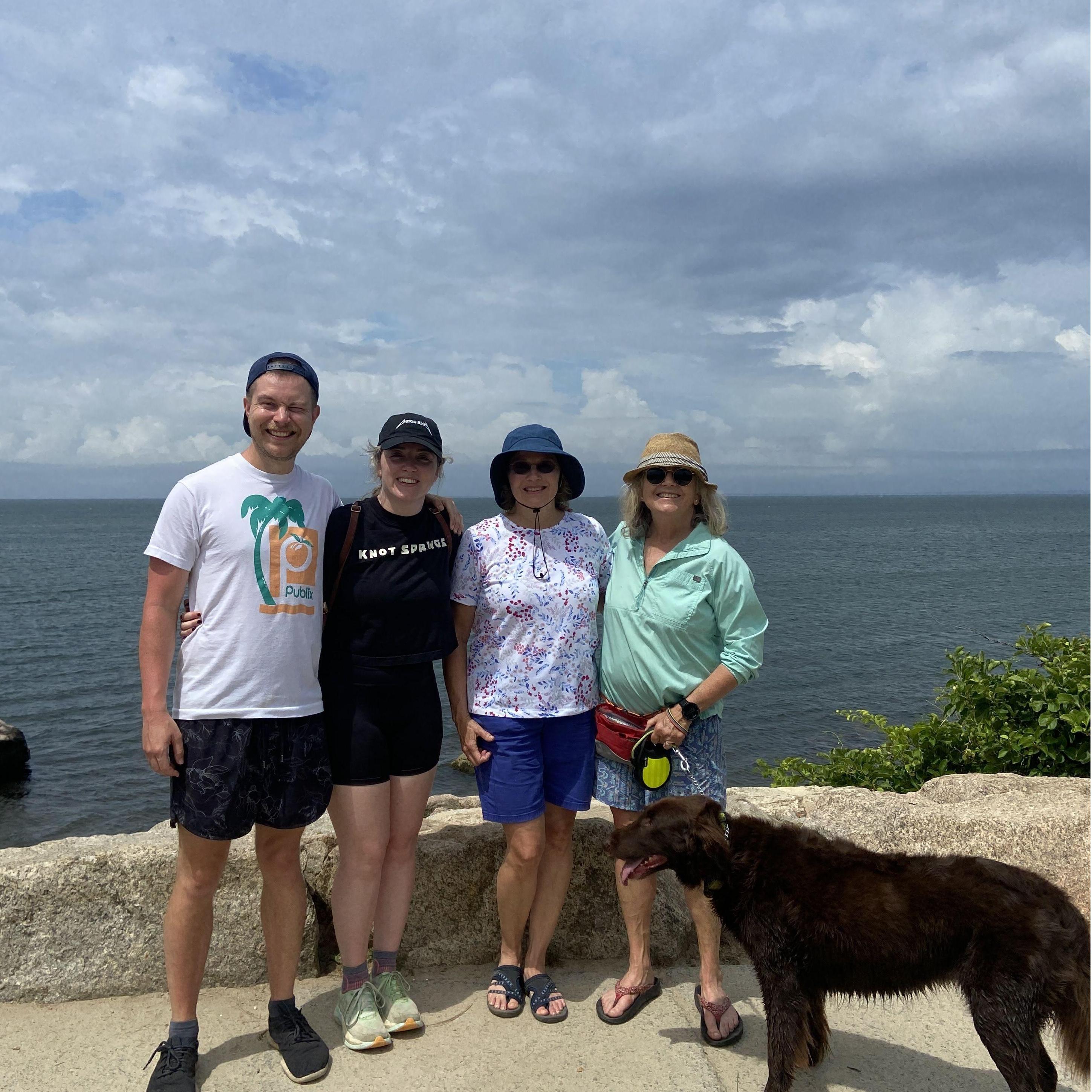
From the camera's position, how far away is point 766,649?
2806 cm

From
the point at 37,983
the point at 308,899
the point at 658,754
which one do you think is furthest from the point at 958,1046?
the point at 37,983

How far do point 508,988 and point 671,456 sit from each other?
2.65 m

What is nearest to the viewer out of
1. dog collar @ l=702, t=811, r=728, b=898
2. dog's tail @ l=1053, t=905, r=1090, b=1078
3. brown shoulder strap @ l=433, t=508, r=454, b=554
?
dog's tail @ l=1053, t=905, r=1090, b=1078

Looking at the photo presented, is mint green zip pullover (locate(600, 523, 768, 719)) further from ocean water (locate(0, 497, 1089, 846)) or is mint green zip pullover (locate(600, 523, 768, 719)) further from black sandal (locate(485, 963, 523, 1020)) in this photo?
ocean water (locate(0, 497, 1089, 846))

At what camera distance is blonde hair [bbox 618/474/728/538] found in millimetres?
4254

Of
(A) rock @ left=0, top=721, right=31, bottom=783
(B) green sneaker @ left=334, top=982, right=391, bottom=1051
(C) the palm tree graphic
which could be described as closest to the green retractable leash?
(B) green sneaker @ left=334, top=982, right=391, bottom=1051

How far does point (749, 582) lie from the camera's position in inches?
161

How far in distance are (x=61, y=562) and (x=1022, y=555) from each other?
242 ft

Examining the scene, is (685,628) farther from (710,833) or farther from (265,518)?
(265,518)

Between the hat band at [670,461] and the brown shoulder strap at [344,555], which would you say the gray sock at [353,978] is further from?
the hat band at [670,461]

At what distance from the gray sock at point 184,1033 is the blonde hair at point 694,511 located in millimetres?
2900

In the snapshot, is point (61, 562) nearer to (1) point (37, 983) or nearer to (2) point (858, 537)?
(1) point (37, 983)

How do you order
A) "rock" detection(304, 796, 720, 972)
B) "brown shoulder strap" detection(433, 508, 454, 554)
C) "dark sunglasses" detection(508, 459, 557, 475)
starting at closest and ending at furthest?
"brown shoulder strap" detection(433, 508, 454, 554), "dark sunglasses" detection(508, 459, 557, 475), "rock" detection(304, 796, 720, 972)

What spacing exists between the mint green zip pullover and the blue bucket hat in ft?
2.11
